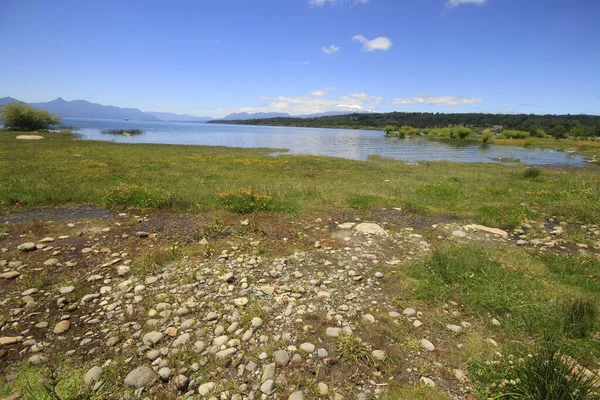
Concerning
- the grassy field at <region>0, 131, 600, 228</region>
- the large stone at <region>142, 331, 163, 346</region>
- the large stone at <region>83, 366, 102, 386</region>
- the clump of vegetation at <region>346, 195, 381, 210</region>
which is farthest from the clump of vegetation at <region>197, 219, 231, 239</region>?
the clump of vegetation at <region>346, 195, 381, 210</region>

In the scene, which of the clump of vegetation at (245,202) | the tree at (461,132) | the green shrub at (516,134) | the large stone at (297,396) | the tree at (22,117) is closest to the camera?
the large stone at (297,396)

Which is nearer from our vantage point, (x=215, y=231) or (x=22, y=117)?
(x=215, y=231)

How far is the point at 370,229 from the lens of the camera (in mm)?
10688

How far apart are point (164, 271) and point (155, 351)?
3005 mm

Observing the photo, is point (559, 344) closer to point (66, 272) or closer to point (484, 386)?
point (484, 386)

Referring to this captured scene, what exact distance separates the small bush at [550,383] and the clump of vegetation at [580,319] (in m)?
1.73

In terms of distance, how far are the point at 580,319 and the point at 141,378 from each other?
8016 millimetres

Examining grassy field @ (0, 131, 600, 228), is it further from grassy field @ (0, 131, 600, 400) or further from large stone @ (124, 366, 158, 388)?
large stone @ (124, 366, 158, 388)

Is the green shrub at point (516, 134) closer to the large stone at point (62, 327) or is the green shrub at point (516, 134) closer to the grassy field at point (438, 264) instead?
the grassy field at point (438, 264)

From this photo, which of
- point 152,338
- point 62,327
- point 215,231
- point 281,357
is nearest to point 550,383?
point 281,357

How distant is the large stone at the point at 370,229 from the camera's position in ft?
34.3

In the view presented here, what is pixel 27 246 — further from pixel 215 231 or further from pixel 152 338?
pixel 152 338

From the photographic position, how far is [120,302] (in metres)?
6.14

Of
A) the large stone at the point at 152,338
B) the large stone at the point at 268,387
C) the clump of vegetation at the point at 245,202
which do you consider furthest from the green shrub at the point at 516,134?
the large stone at the point at 152,338
